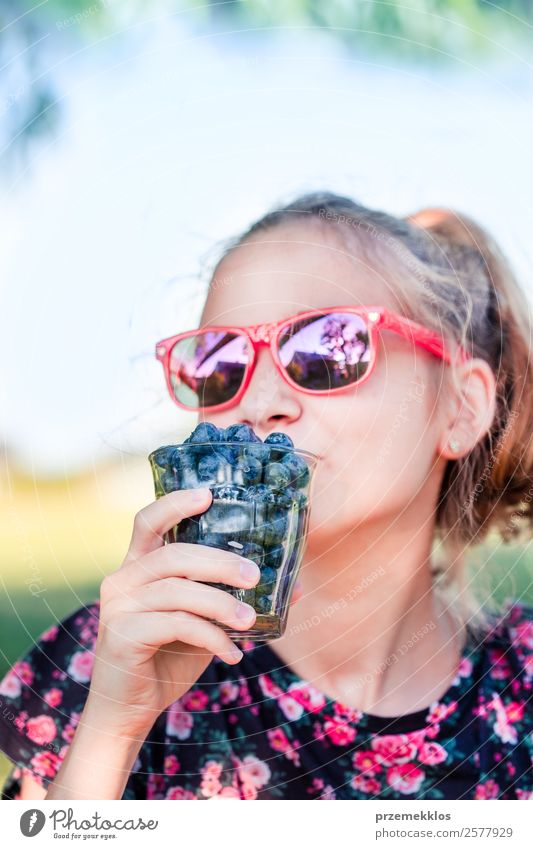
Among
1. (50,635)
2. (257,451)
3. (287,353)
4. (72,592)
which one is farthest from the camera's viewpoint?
(72,592)

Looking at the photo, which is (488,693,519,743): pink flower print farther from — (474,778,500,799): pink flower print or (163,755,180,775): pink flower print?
(163,755,180,775): pink flower print

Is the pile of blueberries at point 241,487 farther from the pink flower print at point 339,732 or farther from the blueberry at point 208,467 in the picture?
the pink flower print at point 339,732

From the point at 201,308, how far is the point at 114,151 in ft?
0.67

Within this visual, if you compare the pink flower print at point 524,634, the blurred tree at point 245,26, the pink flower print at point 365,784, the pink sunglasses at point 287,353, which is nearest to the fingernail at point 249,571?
the pink sunglasses at point 287,353


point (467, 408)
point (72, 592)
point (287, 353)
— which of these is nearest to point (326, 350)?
point (287, 353)

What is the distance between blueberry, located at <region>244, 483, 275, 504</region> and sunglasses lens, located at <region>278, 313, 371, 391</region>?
25 cm

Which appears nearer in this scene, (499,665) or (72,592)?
(499,665)

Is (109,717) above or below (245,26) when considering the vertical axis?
below

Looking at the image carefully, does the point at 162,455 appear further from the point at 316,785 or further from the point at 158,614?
the point at 316,785

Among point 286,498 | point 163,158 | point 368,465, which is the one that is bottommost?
point 286,498

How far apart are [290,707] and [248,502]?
0.39 meters

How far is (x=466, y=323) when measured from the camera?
1.04m

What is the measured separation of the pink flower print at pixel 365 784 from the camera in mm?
911

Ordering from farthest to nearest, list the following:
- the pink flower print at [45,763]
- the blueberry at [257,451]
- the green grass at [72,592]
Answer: the green grass at [72,592], the pink flower print at [45,763], the blueberry at [257,451]
